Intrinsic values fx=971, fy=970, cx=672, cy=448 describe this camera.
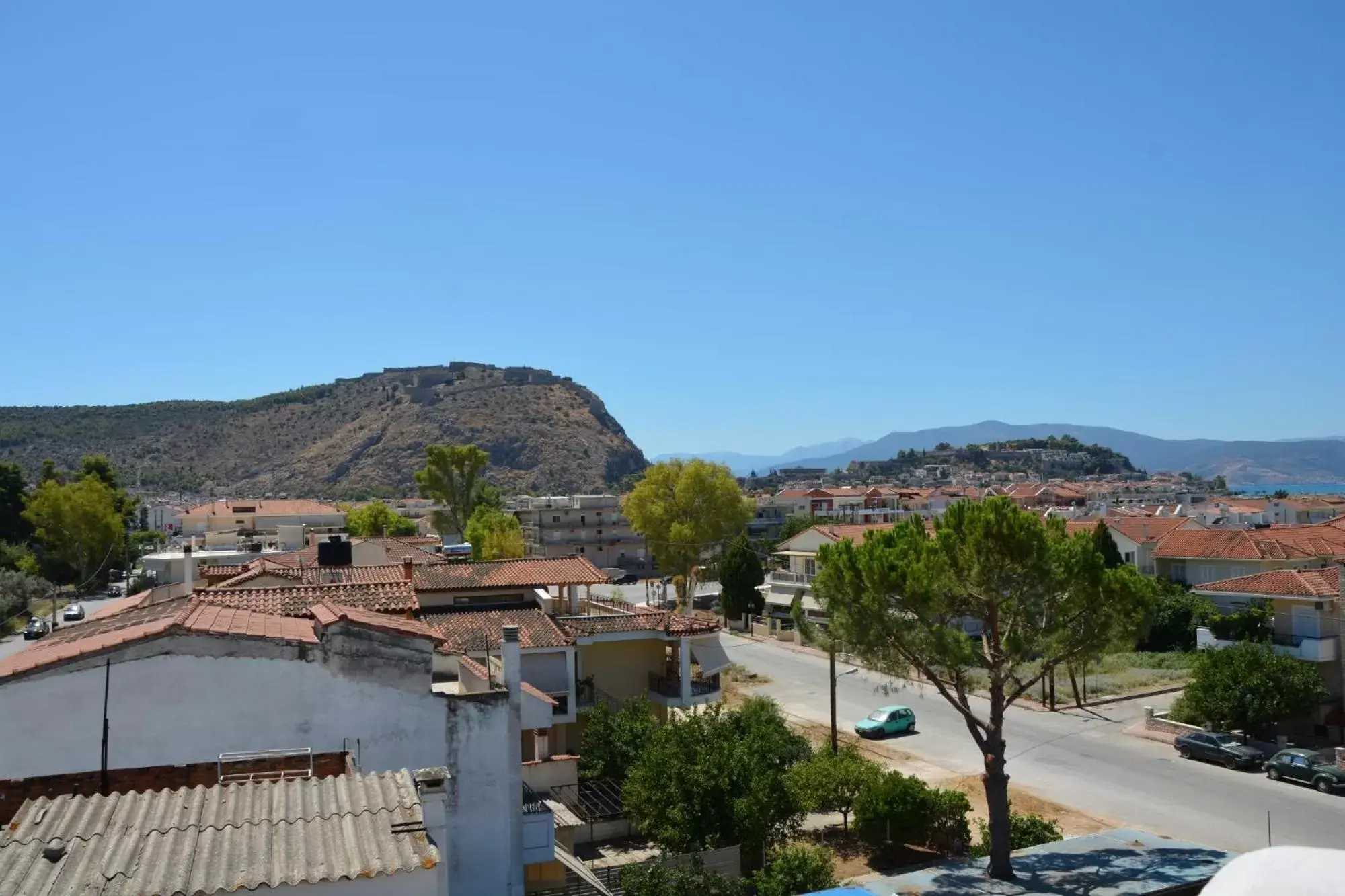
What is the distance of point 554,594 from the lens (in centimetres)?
3338

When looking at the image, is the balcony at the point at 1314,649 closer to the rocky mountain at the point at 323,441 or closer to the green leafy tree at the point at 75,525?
the green leafy tree at the point at 75,525

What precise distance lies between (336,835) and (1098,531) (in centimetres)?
4411

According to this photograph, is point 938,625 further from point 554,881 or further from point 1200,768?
point 1200,768

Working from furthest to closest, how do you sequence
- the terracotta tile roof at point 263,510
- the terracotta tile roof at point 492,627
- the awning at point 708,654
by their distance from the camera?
1. the terracotta tile roof at point 263,510
2. the awning at point 708,654
3. the terracotta tile roof at point 492,627

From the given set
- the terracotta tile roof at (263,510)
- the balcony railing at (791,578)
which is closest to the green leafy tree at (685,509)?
the balcony railing at (791,578)

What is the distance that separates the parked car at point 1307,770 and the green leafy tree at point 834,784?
12.1 meters

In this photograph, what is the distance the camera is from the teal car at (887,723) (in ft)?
108

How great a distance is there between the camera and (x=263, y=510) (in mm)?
86562

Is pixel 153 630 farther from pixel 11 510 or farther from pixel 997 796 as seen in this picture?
pixel 11 510

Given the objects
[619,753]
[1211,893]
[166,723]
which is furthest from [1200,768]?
[1211,893]

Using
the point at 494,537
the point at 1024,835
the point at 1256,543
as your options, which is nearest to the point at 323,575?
the point at 1024,835

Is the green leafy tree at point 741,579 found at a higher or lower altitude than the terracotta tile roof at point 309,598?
lower

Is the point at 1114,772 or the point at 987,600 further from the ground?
the point at 987,600

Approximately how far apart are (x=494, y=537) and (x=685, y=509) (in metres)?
12.7
